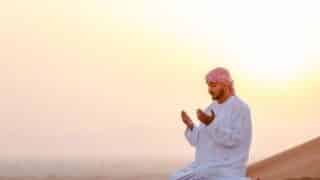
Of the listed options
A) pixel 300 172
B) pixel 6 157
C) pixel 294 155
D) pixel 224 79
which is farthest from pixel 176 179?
pixel 6 157

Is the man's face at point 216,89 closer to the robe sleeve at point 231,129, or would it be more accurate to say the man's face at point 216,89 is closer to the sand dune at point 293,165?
the robe sleeve at point 231,129

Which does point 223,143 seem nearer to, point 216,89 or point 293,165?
point 216,89

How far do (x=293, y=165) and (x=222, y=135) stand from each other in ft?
26.8

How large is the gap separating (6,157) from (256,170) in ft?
174

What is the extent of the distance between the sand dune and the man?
4.98 meters

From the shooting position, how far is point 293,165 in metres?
17.9

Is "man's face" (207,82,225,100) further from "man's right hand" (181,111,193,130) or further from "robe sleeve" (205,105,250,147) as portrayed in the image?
"man's right hand" (181,111,193,130)

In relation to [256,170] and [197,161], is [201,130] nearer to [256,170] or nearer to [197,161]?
[197,161]

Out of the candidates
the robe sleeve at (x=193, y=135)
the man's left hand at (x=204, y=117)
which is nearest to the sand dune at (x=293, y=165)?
the robe sleeve at (x=193, y=135)

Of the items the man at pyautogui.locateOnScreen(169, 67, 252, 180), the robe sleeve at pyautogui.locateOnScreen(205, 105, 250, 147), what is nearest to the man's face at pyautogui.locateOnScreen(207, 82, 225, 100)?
the man at pyautogui.locateOnScreen(169, 67, 252, 180)

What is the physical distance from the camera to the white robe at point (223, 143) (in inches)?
395

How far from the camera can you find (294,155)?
19.5 m

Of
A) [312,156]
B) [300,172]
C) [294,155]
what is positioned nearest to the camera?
[300,172]

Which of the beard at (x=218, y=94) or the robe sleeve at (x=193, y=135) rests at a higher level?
the beard at (x=218, y=94)
